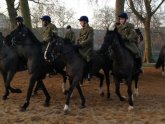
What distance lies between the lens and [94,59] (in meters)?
11.8

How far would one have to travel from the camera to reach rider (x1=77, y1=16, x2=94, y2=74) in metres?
11.1

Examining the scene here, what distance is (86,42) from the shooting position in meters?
11.4

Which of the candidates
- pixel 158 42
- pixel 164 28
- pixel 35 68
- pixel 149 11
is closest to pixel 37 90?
pixel 35 68

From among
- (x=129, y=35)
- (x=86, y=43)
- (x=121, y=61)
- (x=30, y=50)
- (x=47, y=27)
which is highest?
(x=47, y=27)

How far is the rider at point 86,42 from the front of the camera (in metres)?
11.1

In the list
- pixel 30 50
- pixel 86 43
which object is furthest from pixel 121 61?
pixel 30 50

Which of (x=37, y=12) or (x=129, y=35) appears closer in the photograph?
(x=129, y=35)

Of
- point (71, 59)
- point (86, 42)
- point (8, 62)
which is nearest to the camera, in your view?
point (71, 59)

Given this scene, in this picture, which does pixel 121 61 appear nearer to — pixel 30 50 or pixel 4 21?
pixel 30 50

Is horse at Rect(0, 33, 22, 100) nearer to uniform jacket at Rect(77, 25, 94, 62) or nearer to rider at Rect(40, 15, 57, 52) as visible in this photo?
rider at Rect(40, 15, 57, 52)

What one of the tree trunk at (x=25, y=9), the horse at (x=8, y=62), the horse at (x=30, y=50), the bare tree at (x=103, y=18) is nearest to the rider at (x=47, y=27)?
the horse at (x=30, y=50)

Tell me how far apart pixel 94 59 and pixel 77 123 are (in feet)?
10.9

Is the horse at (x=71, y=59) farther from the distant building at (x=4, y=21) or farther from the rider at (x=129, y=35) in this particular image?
the distant building at (x=4, y=21)

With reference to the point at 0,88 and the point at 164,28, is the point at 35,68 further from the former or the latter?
the point at 164,28
